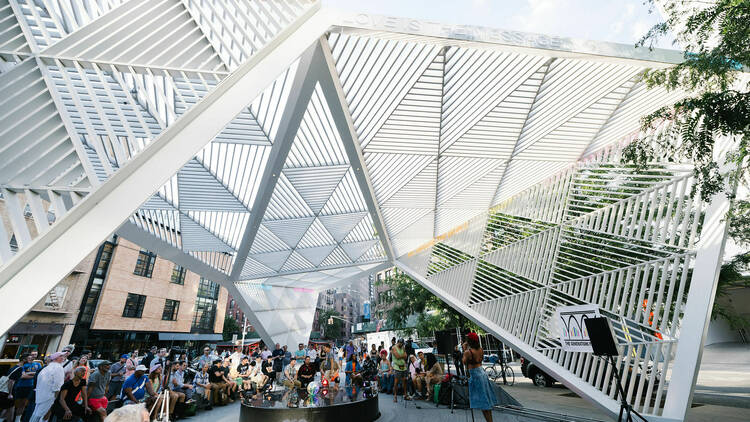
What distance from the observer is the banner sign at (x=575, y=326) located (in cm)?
841

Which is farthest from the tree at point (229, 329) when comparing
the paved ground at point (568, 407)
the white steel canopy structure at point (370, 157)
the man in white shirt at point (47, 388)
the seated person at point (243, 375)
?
the man in white shirt at point (47, 388)

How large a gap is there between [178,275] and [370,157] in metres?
32.8

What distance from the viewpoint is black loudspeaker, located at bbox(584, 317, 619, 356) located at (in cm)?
612

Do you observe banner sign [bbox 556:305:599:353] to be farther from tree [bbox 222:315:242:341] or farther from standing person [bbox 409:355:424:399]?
tree [bbox 222:315:242:341]

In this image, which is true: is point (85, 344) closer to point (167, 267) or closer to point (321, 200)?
point (167, 267)

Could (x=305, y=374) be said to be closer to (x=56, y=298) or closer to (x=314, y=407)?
(x=314, y=407)

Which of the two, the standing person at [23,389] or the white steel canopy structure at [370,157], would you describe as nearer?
the white steel canopy structure at [370,157]

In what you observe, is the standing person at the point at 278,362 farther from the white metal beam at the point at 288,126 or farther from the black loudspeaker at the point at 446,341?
the black loudspeaker at the point at 446,341

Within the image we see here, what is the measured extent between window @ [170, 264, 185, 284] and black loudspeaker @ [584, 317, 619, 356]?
38.1 metres

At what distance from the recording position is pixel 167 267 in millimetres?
34750

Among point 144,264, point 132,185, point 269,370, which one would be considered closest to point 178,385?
point 269,370

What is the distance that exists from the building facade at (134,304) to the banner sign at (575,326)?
1280 inches

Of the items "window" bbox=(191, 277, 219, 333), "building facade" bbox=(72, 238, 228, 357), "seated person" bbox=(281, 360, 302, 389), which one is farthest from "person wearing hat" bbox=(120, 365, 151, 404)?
"window" bbox=(191, 277, 219, 333)

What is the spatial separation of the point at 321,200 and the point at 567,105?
970 cm
